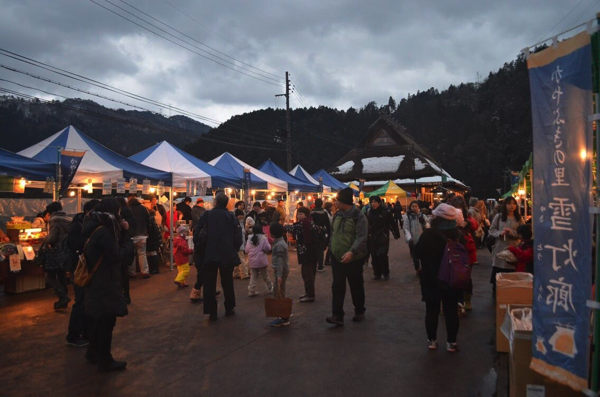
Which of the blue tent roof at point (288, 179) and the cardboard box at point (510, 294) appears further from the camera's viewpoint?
the blue tent roof at point (288, 179)

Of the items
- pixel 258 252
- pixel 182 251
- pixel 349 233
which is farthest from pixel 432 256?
pixel 182 251

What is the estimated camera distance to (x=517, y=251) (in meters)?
4.91

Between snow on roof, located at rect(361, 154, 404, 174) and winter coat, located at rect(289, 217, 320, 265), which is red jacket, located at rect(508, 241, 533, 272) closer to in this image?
winter coat, located at rect(289, 217, 320, 265)

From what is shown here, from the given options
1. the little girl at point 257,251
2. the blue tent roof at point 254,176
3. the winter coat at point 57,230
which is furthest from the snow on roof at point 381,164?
the winter coat at point 57,230

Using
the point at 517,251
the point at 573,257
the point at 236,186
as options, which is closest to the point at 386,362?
the point at 517,251

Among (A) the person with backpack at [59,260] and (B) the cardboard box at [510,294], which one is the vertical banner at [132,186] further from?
(B) the cardboard box at [510,294]

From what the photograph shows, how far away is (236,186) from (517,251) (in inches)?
367

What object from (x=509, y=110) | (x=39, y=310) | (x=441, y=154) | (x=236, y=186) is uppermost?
(x=509, y=110)

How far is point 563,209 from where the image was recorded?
2414 mm

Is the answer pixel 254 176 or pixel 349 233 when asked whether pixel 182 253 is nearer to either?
pixel 349 233

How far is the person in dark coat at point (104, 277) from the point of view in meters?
4.04

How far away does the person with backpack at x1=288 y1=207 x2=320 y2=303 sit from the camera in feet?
22.8

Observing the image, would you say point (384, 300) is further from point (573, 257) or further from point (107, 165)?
point (107, 165)

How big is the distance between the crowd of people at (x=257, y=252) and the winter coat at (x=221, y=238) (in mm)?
15
